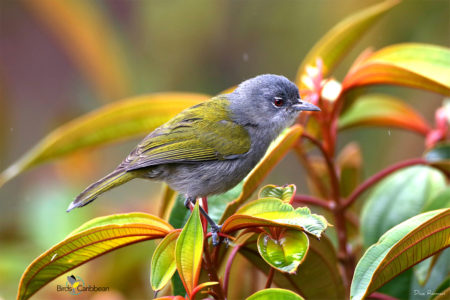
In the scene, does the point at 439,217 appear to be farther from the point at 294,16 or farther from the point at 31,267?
the point at 294,16

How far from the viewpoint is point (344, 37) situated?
260 cm

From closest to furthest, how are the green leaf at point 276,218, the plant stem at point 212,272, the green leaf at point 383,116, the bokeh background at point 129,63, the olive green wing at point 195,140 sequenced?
the green leaf at point 276,218 → the plant stem at point 212,272 → the olive green wing at point 195,140 → the green leaf at point 383,116 → the bokeh background at point 129,63

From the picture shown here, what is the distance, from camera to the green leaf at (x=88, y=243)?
177 centimetres

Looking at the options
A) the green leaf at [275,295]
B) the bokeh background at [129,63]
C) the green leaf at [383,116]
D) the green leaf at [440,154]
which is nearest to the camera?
the green leaf at [275,295]

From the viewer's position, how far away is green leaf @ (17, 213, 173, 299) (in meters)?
1.77

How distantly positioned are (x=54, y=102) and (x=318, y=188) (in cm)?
374

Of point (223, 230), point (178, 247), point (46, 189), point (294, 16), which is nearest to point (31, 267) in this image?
point (178, 247)

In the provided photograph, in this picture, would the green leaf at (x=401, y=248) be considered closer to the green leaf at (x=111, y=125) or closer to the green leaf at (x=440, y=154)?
the green leaf at (x=440, y=154)

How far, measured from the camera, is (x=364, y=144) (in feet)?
16.1

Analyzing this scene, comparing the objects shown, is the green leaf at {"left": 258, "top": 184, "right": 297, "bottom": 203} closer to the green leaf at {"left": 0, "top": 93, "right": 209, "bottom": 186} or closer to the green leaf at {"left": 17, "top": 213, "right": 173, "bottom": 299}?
the green leaf at {"left": 17, "top": 213, "right": 173, "bottom": 299}

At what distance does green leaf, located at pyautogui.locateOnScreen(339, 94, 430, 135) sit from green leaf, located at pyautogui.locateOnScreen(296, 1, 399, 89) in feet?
0.85

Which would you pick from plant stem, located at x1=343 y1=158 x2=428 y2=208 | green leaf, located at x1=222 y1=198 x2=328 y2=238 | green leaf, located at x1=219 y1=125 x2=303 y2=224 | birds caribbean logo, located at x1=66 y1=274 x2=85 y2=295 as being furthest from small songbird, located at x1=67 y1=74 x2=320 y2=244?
green leaf, located at x1=222 y1=198 x2=328 y2=238

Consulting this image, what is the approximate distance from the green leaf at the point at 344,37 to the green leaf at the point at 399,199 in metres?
0.62

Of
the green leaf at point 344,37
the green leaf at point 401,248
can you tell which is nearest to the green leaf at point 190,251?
the green leaf at point 401,248
